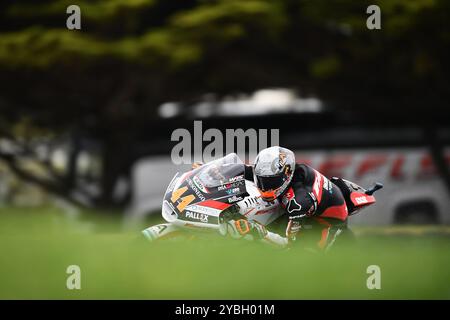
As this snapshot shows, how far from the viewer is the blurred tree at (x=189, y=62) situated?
12.9m

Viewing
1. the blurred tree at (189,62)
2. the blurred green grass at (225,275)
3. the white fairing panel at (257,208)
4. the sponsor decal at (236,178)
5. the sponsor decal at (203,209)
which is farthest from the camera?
the blurred tree at (189,62)

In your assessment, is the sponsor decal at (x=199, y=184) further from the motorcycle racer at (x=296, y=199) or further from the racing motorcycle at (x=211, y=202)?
→ the motorcycle racer at (x=296, y=199)

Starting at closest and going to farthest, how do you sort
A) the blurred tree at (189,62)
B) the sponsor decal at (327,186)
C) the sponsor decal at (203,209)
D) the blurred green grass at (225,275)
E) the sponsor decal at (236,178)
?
the sponsor decal at (203,209), the sponsor decal at (236,178), the sponsor decal at (327,186), the blurred green grass at (225,275), the blurred tree at (189,62)

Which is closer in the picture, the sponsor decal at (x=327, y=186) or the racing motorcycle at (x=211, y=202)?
the racing motorcycle at (x=211, y=202)

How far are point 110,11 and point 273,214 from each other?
342 inches

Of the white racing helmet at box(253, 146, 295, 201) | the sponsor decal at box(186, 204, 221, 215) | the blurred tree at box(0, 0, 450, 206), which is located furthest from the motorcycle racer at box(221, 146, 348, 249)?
the blurred tree at box(0, 0, 450, 206)

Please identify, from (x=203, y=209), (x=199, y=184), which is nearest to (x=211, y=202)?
(x=203, y=209)

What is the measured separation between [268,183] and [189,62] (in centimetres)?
958

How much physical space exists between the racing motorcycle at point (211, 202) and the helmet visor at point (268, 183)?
0.17 feet

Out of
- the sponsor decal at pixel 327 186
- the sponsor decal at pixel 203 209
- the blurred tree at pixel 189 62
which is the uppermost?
the blurred tree at pixel 189 62

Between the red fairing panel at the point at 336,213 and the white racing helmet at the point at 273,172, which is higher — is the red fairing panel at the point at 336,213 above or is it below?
below

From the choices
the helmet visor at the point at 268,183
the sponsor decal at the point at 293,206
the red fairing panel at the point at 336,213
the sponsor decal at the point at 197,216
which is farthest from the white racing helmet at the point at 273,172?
the sponsor decal at the point at 197,216

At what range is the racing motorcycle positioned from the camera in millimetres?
4582

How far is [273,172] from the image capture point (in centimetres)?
489
